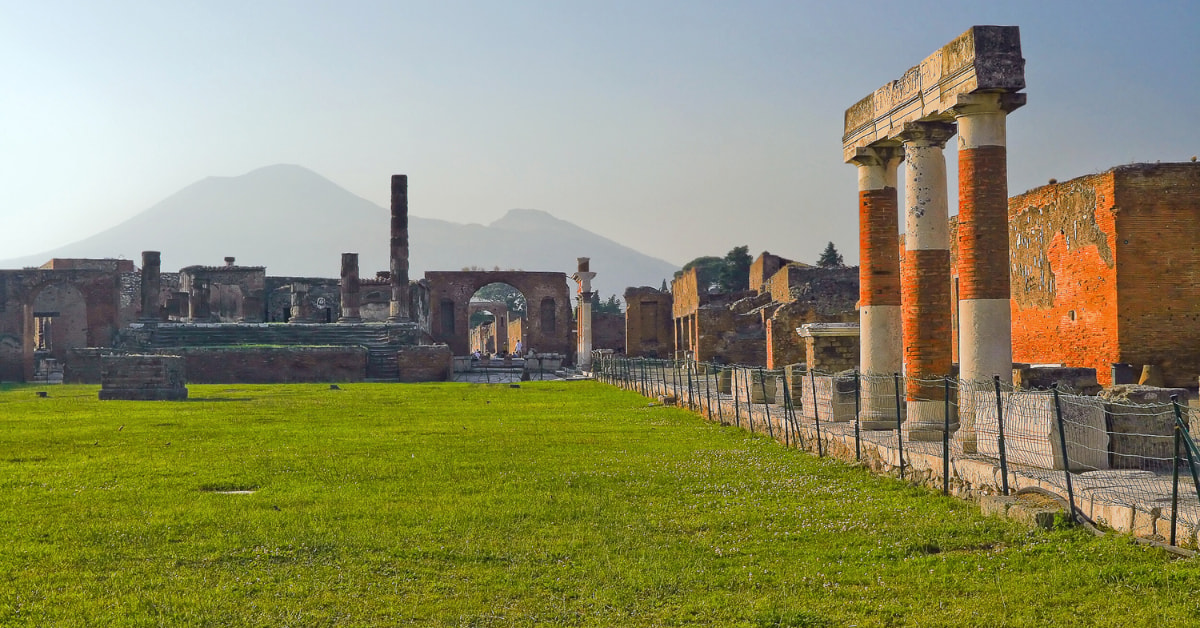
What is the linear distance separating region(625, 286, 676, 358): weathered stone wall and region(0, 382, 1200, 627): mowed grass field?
4043 centimetres

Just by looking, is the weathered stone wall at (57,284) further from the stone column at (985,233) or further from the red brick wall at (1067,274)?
the stone column at (985,233)

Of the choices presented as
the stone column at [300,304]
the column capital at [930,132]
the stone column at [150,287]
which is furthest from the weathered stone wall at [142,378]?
the stone column at [300,304]

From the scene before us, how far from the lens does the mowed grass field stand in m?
5.52

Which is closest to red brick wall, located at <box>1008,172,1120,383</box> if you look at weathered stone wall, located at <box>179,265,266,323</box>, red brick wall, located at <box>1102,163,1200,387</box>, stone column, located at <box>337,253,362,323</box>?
red brick wall, located at <box>1102,163,1200,387</box>

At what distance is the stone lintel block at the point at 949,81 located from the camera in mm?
10180

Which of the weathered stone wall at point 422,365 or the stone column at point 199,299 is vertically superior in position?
the stone column at point 199,299

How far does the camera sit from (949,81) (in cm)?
1072

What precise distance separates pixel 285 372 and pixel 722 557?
29.7 m

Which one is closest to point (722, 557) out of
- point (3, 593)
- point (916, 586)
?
point (916, 586)

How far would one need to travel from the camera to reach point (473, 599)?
18.8ft

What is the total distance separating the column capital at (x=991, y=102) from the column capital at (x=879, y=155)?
252cm

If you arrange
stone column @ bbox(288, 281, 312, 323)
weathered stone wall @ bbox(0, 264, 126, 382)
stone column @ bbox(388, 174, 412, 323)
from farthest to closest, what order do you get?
stone column @ bbox(288, 281, 312, 323), stone column @ bbox(388, 174, 412, 323), weathered stone wall @ bbox(0, 264, 126, 382)

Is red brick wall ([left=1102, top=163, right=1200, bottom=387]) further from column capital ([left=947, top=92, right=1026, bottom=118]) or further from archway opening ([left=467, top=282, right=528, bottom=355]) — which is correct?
archway opening ([left=467, top=282, right=528, bottom=355])

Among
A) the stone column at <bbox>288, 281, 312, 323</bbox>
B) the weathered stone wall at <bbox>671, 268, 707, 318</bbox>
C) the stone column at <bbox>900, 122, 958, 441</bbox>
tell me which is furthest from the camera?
the stone column at <bbox>288, 281, 312, 323</bbox>
